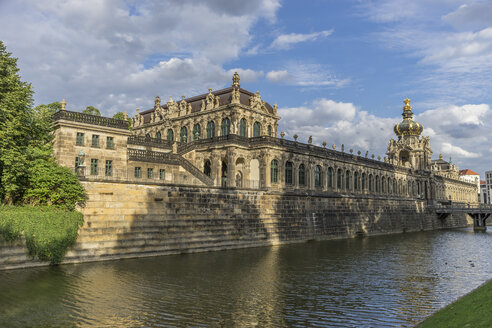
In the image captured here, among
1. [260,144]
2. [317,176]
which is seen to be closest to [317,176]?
[317,176]

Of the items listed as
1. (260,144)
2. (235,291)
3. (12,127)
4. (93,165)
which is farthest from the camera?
(260,144)

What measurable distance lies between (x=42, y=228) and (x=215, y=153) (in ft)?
97.7

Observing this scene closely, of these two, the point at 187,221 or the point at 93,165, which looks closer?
the point at 187,221

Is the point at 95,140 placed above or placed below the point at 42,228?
above

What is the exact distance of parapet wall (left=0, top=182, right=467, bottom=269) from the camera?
30623 mm

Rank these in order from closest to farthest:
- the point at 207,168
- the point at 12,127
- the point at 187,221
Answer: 1. the point at 12,127
2. the point at 187,221
3. the point at 207,168

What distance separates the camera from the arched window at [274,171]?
52419mm

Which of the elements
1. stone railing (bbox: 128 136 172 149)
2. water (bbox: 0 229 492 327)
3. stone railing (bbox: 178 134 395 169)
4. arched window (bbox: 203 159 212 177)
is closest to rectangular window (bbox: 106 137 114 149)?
stone railing (bbox: 128 136 172 149)

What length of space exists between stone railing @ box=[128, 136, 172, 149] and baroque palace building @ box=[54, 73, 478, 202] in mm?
127

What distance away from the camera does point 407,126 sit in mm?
98312

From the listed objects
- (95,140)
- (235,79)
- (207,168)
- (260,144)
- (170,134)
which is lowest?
(207,168)

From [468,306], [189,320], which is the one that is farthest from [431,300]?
[189,320]

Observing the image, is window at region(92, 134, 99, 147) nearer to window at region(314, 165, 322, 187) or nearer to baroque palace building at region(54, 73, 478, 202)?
baroque palace building at region(54, 73, 478, 202)

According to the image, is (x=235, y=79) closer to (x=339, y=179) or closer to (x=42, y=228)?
(x=339, y=179)
